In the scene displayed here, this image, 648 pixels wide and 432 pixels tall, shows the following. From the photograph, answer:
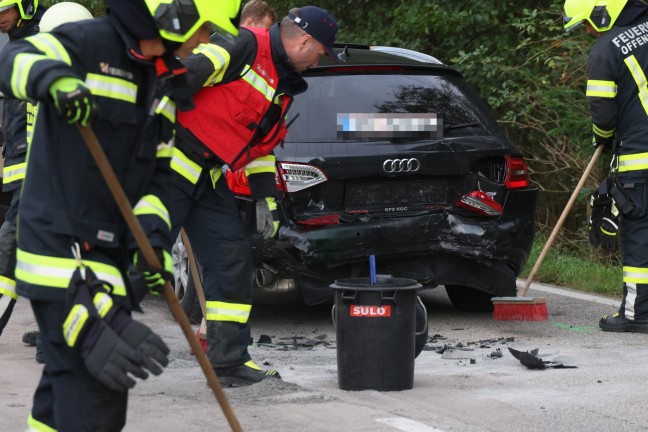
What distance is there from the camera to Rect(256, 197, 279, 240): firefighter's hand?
691cm

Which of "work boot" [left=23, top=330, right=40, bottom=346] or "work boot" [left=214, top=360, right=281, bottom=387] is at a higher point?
"work boot" [left=214, top=360, right=281, bottom=387]

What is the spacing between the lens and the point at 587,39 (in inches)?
460

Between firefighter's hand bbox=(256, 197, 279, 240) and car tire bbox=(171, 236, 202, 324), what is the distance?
0.97 meters

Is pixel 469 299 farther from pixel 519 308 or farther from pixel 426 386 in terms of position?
pixel 426 386

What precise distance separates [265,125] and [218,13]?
7.87ft

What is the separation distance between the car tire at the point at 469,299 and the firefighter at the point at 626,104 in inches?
32.6

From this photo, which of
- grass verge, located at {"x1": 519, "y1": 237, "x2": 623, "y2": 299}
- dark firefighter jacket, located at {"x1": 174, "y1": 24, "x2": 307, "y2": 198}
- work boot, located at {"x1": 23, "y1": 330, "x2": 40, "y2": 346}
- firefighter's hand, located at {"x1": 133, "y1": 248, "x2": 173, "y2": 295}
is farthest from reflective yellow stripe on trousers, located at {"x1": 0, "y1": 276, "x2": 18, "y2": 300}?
grass verge, located at {"x1": 519, "y1": 237, "x2": 623, "y2": 299}

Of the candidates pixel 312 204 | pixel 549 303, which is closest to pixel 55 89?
pixel 312 204

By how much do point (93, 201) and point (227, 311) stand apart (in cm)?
259

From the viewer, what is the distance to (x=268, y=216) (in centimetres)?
694

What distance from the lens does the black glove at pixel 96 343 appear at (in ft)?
12.1

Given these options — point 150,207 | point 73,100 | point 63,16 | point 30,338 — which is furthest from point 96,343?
point 30,338

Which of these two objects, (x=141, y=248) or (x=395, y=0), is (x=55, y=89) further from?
(x=395, y=0)

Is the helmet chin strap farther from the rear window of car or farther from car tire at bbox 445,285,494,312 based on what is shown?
car tire at bbox 445,285,494,312
